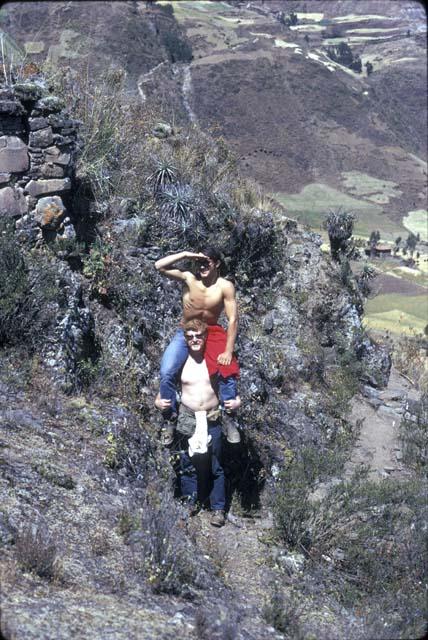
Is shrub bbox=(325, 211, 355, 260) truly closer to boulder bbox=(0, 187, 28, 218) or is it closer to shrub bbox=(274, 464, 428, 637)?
boulder bbox=(0, 187, 28, 218)

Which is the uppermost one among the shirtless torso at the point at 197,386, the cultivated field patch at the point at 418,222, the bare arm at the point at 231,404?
the shirtless torso at the point at 197,386

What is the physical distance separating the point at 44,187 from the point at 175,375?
298cm

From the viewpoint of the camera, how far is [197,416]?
5340 millimetres

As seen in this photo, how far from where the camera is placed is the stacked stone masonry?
22.3 feet

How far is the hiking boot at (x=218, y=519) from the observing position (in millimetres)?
5531

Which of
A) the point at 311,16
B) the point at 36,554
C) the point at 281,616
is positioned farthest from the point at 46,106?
the point at 311,16

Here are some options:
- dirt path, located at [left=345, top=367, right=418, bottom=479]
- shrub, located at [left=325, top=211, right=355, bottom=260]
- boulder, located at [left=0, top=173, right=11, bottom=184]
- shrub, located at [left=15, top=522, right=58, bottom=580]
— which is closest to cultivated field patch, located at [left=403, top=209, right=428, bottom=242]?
shrub, located at [left=325, top=211, right=355, bottom=260]

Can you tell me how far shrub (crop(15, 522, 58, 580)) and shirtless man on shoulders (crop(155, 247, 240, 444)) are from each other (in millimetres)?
1787

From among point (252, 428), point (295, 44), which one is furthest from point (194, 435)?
point (295, 44)

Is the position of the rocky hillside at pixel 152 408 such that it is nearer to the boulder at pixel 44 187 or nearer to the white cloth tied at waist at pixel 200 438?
the boulder at pixel 44 187

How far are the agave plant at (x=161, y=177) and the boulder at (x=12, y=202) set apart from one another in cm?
276

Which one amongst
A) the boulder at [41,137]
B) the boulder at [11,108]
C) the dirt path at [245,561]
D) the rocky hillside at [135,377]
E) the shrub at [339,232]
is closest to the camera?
the rocky hillside at [135,377]

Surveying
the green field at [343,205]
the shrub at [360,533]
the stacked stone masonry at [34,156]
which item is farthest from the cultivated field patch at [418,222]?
the shrub at [360,533]

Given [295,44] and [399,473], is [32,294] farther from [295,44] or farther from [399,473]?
[295,44]
